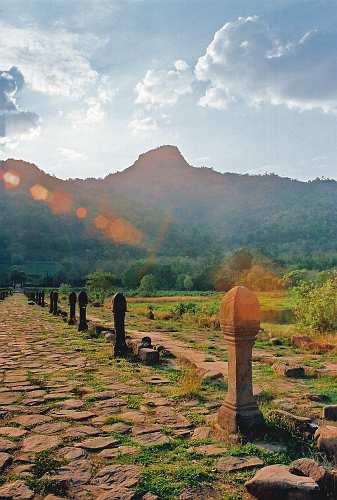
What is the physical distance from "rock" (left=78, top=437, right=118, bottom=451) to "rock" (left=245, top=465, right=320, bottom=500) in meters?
1.47

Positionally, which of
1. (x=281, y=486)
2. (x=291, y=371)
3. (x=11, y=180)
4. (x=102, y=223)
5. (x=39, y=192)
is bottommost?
A: (x=291, y=371)

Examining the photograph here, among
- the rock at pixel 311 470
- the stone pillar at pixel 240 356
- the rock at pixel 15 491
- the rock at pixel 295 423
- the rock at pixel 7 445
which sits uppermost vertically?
the stone pillar at pixel 240 356

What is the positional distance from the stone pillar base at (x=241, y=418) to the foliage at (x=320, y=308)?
530 inches

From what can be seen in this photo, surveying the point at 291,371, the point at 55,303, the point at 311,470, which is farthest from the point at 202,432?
the point at 55,303

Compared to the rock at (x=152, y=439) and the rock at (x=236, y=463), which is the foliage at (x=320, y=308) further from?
the rock at (x=236, y=463)

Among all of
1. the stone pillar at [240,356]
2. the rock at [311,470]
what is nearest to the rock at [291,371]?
the stone pillar at [240,356]

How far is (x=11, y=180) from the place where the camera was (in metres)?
149

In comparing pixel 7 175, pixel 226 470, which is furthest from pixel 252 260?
pixel 7 175

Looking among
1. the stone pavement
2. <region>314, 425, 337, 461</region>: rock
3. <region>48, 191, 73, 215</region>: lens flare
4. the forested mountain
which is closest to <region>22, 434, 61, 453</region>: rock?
the stone pavement

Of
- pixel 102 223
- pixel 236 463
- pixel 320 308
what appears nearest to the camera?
pixel 236 463

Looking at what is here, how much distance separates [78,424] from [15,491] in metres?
1.61

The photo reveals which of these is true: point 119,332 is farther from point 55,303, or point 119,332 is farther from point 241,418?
point 55,303

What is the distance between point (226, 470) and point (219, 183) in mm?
148275

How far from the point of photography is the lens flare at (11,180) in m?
146
